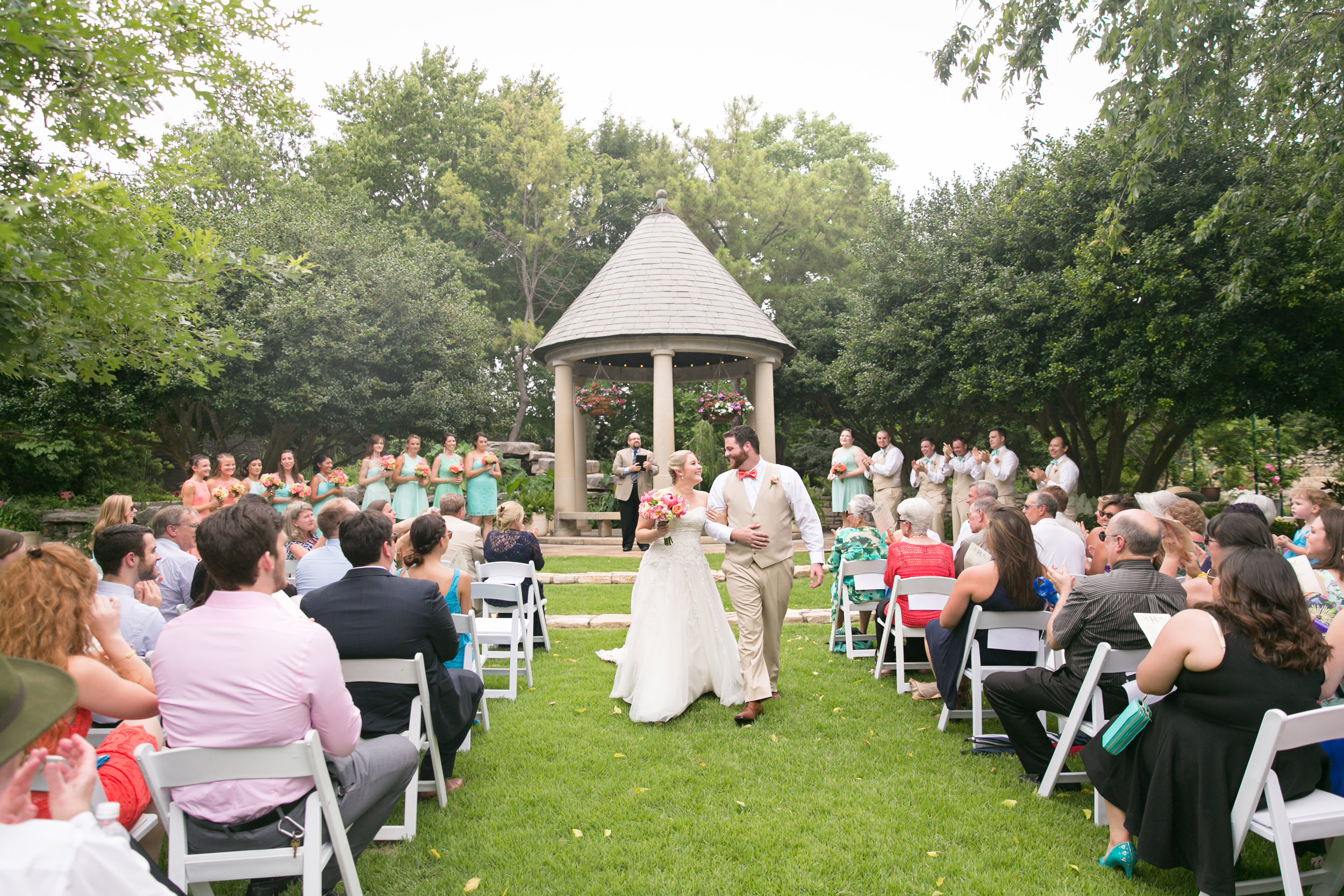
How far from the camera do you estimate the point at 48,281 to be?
18.3 feet

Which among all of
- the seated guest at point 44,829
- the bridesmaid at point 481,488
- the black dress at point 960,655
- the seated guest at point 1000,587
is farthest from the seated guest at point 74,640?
→ the bridesmaid at point 481,488

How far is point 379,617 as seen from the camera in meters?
3.94

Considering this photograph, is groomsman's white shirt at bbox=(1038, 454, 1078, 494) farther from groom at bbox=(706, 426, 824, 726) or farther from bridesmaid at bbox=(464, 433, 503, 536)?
bridesmaid at bbox=(464, 433, 503, 536)

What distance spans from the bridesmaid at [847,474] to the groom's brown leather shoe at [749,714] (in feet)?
25.2

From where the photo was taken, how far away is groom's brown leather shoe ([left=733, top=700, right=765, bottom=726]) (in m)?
5.63

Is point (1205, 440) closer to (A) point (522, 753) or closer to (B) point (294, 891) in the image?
(A) point (522, 753)

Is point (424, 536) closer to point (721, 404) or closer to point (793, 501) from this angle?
point (793, 501)

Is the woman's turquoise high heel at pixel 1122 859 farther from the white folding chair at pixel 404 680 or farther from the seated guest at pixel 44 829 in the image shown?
the seated guest at pixel 44 829

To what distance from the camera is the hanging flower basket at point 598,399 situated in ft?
55.8

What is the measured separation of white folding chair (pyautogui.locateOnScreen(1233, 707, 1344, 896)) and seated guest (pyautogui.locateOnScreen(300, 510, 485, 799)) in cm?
341

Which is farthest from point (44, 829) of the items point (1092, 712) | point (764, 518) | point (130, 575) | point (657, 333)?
point (657, 333)

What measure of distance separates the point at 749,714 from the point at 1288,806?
3183 millimetres

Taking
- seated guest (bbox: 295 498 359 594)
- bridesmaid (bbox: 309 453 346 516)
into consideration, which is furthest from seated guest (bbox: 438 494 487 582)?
bridesmaid (bbox: 309 453 346 516)

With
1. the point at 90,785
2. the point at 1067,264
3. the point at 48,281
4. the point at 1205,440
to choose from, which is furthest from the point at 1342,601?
the point at 1205,440
